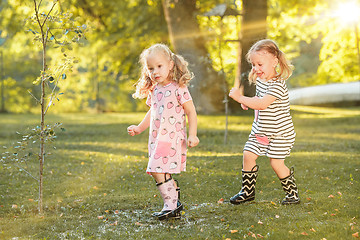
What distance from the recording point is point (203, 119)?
15.7 m

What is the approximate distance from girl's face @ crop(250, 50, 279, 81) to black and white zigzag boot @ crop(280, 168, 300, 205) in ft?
3.54

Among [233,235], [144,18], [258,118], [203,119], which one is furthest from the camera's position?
[144,18]

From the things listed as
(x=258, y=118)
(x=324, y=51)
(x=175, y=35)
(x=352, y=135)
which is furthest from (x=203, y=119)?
(x=258, y=118)

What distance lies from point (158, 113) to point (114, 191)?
231cm

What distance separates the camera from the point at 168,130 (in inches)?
175

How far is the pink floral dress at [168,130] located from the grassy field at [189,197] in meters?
0.59

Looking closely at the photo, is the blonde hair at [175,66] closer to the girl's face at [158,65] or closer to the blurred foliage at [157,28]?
the girl's face at [158,65]

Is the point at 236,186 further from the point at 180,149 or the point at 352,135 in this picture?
the point at 352,135

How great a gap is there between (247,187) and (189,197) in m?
1.01

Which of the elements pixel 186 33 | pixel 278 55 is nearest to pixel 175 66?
pixel 278 55

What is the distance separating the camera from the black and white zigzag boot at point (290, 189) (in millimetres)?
5004

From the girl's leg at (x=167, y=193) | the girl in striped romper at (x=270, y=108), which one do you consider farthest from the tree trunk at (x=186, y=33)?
the girl's leg at (x=167, y=193)

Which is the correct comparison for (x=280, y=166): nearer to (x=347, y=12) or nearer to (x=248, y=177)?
(x=248, y=177)

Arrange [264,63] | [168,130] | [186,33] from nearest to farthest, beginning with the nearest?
[168,130]
[264,63]
[186,33]
